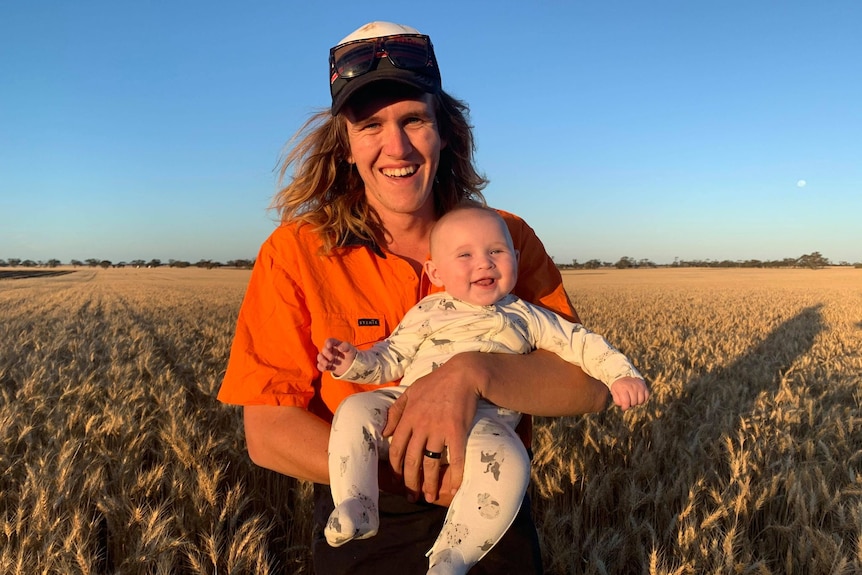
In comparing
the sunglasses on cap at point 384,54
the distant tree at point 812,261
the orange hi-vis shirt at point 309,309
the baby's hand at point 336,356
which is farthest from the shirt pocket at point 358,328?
the distant tree at point 812,261

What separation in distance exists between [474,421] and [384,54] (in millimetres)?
1515

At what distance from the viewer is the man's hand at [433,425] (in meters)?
1.84

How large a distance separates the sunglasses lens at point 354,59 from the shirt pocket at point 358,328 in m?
1.00

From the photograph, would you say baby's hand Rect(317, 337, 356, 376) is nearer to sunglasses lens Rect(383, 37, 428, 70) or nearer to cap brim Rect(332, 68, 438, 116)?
cap brim Rect(332, 68, 438, 116)

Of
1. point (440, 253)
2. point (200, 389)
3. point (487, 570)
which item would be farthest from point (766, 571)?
point (200, 389)

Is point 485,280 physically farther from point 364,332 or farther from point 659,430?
point 659,430

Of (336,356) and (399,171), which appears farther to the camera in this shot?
(399,171)

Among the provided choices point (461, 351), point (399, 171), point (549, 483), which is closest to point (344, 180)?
point (399, 171)

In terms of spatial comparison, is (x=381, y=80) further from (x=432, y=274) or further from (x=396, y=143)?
(x=432, y=274)

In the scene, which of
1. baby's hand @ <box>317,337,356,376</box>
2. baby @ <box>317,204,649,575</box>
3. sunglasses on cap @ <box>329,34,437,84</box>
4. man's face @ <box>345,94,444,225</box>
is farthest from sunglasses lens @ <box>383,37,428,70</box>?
baby's hand @ <box>317,337,356,376</box>

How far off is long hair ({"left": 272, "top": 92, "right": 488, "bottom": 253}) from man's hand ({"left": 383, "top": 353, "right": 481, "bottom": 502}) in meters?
0.81

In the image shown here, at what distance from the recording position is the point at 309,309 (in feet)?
7.38

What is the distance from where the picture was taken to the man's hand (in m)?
1.84

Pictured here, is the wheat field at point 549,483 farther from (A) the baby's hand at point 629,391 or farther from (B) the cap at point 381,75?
(B) the cap at point 381,75
